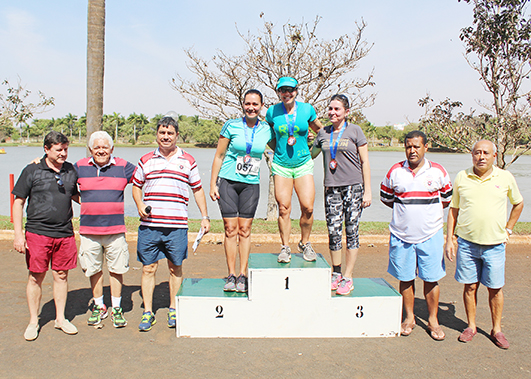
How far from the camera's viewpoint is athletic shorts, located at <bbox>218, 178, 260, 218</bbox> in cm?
447

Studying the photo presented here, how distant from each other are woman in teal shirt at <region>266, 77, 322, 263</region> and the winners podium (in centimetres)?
33

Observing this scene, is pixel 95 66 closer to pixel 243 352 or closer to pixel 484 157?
pixel 243 352

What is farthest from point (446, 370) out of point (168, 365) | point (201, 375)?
point (168, 365)

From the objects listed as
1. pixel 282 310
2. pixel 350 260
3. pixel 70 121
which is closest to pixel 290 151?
pixel 350 260

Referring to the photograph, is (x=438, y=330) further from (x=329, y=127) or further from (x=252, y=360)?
(x=329, y=127)

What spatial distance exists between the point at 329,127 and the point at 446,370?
252 cm

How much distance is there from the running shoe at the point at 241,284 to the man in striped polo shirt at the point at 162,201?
2.15 ft

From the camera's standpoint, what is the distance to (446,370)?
11.8 ft

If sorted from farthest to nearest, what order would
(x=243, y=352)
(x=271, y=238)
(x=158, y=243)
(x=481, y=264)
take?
1. (x=271, y=238)
2. (x=158, y=243)
3. (x=481, y=264)
4. (x=243, y=352)

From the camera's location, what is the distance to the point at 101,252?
4.42m

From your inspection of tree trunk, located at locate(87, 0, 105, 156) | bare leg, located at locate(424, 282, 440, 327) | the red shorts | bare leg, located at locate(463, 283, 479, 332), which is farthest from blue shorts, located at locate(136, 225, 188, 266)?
tree trunk, located at locate(87, 0, 105, 156)

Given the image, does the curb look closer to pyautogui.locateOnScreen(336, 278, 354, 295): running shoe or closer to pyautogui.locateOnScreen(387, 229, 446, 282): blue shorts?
pyautogui.locateOnScreen(336, 278, 354, 295): running shoe

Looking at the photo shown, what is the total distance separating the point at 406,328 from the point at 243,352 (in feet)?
Answer: 5.56

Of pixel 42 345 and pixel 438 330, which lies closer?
pixel 42 345
